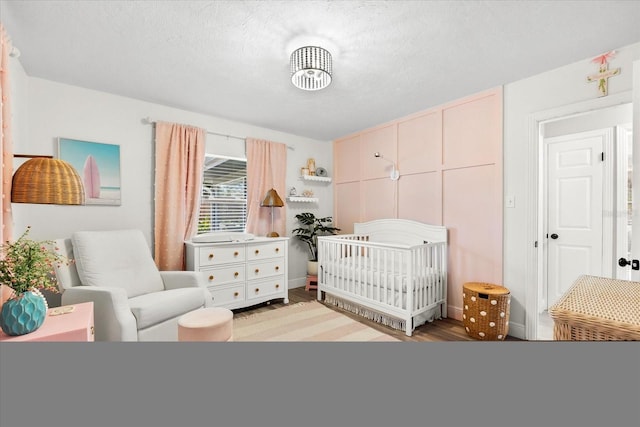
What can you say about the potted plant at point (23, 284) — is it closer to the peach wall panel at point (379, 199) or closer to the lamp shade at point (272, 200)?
the lamp shade at point (272, 200)

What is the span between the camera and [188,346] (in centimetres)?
26

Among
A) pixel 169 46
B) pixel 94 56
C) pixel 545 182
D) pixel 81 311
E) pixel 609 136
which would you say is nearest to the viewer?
pixel 81 311

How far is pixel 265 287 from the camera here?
3.17 m

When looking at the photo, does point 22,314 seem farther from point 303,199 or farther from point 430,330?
point 303,199

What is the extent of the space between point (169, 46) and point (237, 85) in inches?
25.2

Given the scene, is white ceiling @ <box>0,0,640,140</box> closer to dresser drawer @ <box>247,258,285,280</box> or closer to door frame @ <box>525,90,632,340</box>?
door frame @ <box>525,90,632,340</box>

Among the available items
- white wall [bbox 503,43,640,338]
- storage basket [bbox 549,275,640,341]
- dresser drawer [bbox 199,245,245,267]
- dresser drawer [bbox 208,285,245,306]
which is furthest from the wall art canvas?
white wall [bbox 503,43,640,338]

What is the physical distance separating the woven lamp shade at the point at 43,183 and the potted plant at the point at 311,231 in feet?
8.59

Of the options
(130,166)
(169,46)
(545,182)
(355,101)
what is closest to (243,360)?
(169,46)

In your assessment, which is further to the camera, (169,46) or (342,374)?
(169,46)

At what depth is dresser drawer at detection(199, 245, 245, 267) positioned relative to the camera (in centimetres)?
279

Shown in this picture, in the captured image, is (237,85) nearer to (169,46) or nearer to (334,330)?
(169,46)

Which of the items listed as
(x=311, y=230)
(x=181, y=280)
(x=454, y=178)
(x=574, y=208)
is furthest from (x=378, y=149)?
(x=181, y=280)

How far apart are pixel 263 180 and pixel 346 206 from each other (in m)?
1.28
